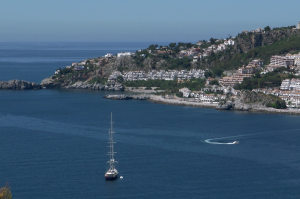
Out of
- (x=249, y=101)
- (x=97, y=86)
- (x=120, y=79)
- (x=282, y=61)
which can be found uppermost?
(x=282, y=61)

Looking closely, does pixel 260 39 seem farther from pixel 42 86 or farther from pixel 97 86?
pixel 42 86

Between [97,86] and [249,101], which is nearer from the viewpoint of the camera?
[249,101]

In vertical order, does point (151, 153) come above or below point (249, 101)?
below

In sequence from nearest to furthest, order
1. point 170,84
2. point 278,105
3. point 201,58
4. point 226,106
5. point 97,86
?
point 278,105 < point 226,106 < point 170,84 < point 97,86 < point 201,58

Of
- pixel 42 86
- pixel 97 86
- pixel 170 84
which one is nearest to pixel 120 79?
pixel 97 86

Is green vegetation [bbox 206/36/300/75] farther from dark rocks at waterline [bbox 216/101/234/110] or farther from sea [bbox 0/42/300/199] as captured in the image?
sea [bbox 0/42/300/199]

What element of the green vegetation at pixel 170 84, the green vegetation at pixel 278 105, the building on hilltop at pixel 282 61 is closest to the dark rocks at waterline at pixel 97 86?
the green vegetation at pixel 170 84

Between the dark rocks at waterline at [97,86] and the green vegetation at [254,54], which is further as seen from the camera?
the green vegetation at [254,54]

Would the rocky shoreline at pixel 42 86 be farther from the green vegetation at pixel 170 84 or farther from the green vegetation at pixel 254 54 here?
the green vegetation at pixel 254 54

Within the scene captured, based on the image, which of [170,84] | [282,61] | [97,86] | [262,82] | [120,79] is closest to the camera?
[262,82]
